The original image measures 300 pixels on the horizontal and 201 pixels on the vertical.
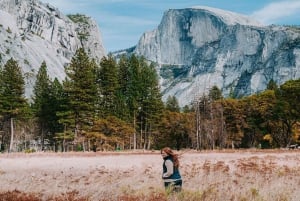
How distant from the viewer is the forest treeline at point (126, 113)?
65.2 meters

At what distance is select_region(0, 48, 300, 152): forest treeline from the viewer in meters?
65.2

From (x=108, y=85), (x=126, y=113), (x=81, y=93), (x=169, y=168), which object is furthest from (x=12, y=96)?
(x=169, y=168)

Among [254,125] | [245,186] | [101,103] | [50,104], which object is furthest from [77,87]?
[245,186]

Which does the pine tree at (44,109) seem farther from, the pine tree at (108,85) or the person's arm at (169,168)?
the person's arm at (169,168)

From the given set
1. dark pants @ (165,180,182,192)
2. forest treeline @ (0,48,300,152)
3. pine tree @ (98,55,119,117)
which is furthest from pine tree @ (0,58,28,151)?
dark pants @ (165,180,182,192)

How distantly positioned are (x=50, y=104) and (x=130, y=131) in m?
15.2

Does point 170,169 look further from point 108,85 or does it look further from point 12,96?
point 108,85

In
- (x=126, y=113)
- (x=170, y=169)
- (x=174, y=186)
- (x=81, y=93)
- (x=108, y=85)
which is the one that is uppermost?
(x=108, y=85)

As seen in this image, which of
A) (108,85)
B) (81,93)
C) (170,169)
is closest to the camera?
(170,169)

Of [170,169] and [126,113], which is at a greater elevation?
[126,113]

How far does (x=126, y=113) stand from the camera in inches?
2945

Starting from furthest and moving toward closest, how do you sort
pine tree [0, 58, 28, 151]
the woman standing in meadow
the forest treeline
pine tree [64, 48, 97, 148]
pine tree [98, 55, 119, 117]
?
pine tree [98, 55, 119, 117]
pine tree [0, 58, 28, 151]
the forest treeline
pine tree [64, 48, 97, 148]
the woman standing in meadow

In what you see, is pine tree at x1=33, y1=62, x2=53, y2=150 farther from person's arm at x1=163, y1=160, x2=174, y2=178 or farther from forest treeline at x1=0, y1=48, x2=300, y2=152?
person's arm at x1=163, y1=160, x2=174, y2=178

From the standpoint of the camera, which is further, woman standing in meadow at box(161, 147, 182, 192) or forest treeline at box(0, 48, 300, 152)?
forest treeline at box(0, 48, 300, 152)
